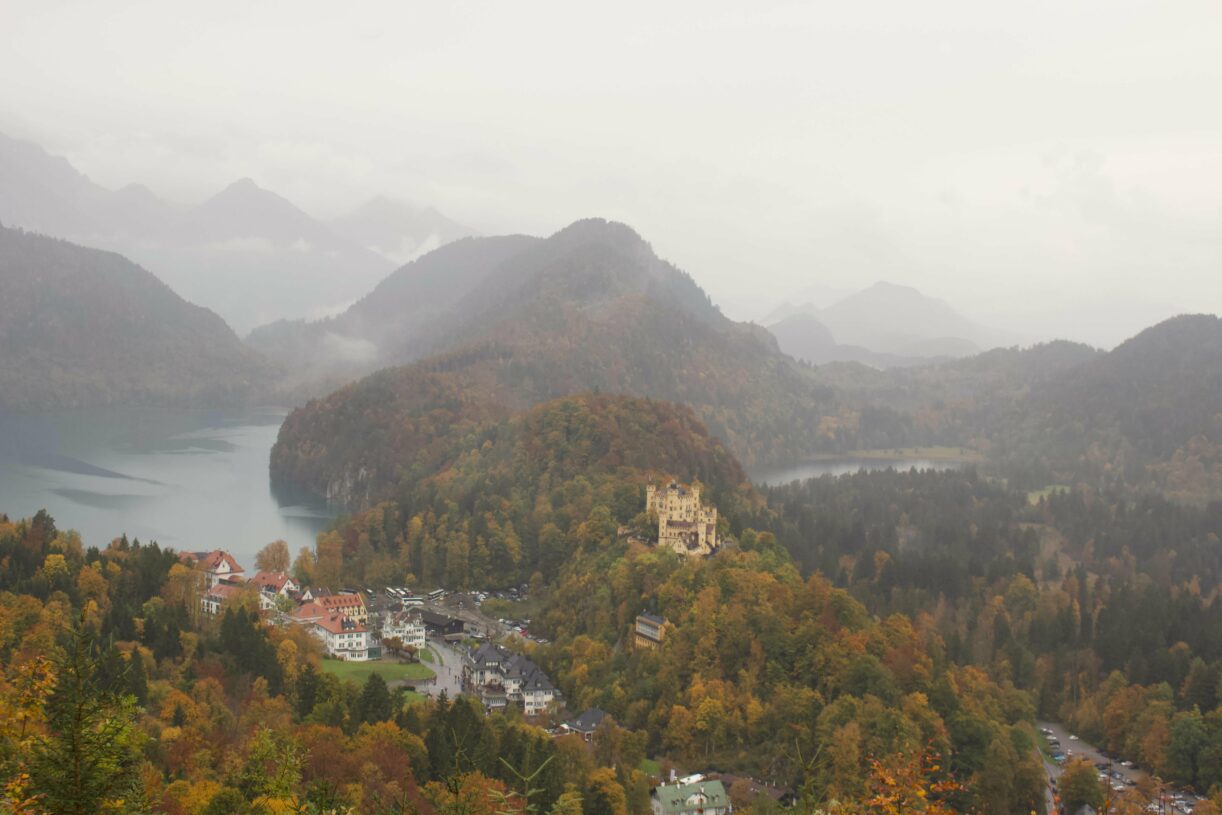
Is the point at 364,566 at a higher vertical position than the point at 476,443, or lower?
lower

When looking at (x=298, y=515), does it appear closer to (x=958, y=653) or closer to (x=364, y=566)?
(x=364, y=566)

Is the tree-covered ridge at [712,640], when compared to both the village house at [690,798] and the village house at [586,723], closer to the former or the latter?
the village house at [586,723]

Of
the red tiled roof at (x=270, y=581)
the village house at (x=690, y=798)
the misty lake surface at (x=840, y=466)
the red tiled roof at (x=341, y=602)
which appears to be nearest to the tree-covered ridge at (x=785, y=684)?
the village house at (x=690, y=798)

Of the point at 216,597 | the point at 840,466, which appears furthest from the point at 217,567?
the point at 840,466

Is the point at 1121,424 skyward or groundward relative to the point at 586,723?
skyward

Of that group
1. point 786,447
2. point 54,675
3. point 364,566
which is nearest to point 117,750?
point 54,675

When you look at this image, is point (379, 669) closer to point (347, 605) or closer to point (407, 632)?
point (407, 632)
